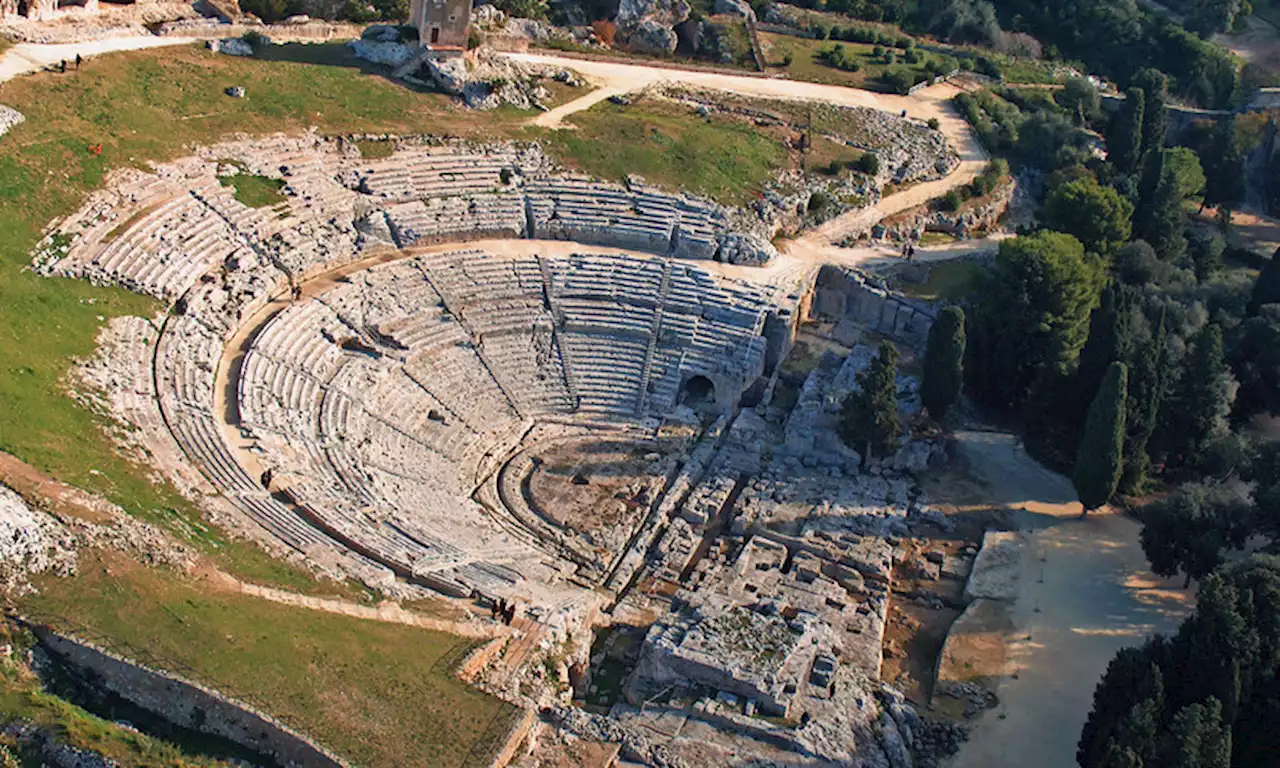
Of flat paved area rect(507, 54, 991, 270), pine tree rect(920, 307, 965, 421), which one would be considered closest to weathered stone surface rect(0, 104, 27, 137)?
flat paved area rect(507, 54, 991, 270)

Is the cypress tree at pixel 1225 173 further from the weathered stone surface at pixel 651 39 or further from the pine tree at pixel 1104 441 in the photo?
the pine tree at pixel 1104 441

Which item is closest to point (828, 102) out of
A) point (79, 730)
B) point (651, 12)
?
point (651, 12)

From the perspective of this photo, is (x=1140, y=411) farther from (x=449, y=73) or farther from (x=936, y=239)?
(x=449, y=73)

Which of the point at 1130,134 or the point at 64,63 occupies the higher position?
the point at 1130,134

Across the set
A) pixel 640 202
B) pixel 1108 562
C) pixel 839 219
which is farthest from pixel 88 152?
pixel 1108 562

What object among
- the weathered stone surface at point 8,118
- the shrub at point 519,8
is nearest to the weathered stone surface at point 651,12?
the shrub at point 519,8
